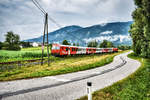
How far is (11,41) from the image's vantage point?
56125 millimetres

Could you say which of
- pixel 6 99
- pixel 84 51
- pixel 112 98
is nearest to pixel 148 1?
pixel 112 98

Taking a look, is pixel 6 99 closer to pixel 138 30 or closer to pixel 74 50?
pixel 138 30

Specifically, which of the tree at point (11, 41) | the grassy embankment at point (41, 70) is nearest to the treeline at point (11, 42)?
the tree at point (11, 41)

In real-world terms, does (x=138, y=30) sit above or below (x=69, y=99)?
above

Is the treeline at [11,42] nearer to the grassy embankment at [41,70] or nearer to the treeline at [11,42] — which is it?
the treeline at [11,42]

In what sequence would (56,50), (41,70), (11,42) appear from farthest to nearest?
1. (11,42)
2. (56,50)
3. (41,70)

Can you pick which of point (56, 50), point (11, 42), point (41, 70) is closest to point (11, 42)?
point (11, 42)

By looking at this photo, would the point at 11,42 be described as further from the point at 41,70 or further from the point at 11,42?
the point at 41,70

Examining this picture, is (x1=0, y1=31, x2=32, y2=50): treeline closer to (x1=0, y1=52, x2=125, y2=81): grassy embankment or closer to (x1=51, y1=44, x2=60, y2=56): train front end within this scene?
(x1=51, y1=44, x2=60, y2=56): train front end

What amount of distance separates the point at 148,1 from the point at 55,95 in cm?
1175

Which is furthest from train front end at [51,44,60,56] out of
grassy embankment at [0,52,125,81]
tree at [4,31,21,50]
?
tree at [4,31,21,50]

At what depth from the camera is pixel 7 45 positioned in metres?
53.3

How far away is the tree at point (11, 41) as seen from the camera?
5253 cm

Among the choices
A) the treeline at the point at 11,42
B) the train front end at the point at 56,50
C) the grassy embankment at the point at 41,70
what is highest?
the treeline at the point at 11,42
